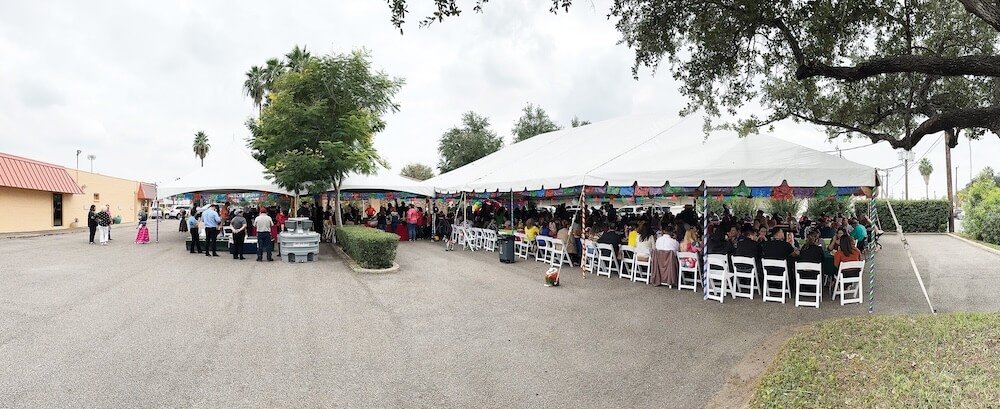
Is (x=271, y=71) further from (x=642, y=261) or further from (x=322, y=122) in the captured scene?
(x=642, y=261)

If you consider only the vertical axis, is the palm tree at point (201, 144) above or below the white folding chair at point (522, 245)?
above

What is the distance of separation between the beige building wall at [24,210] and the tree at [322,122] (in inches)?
694

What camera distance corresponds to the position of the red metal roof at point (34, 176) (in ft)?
80.8

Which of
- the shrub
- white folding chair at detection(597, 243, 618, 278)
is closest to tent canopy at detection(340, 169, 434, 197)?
white folding chair at detection(597, 243, 618, 278)

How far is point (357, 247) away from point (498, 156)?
1042 centimetres

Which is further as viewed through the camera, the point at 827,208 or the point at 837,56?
the point at 827,208

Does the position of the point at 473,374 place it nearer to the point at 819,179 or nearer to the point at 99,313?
the point at 99,313

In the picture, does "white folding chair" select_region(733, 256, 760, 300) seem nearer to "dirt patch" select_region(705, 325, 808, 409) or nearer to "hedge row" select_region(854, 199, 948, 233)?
"dirt patch" select_region(705, 325, 808, 409)

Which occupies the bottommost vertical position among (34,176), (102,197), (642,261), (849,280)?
(849,280)

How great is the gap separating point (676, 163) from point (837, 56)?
323cm

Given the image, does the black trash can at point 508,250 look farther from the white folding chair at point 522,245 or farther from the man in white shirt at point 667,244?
the man in white shirt at point 667,244

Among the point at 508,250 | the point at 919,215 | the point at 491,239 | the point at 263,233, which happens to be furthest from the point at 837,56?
the point at 919,215

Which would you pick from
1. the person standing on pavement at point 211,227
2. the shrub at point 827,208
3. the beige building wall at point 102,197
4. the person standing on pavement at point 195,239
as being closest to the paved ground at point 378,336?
the person standing on pavement at point 211,227

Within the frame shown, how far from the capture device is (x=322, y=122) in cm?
1662
